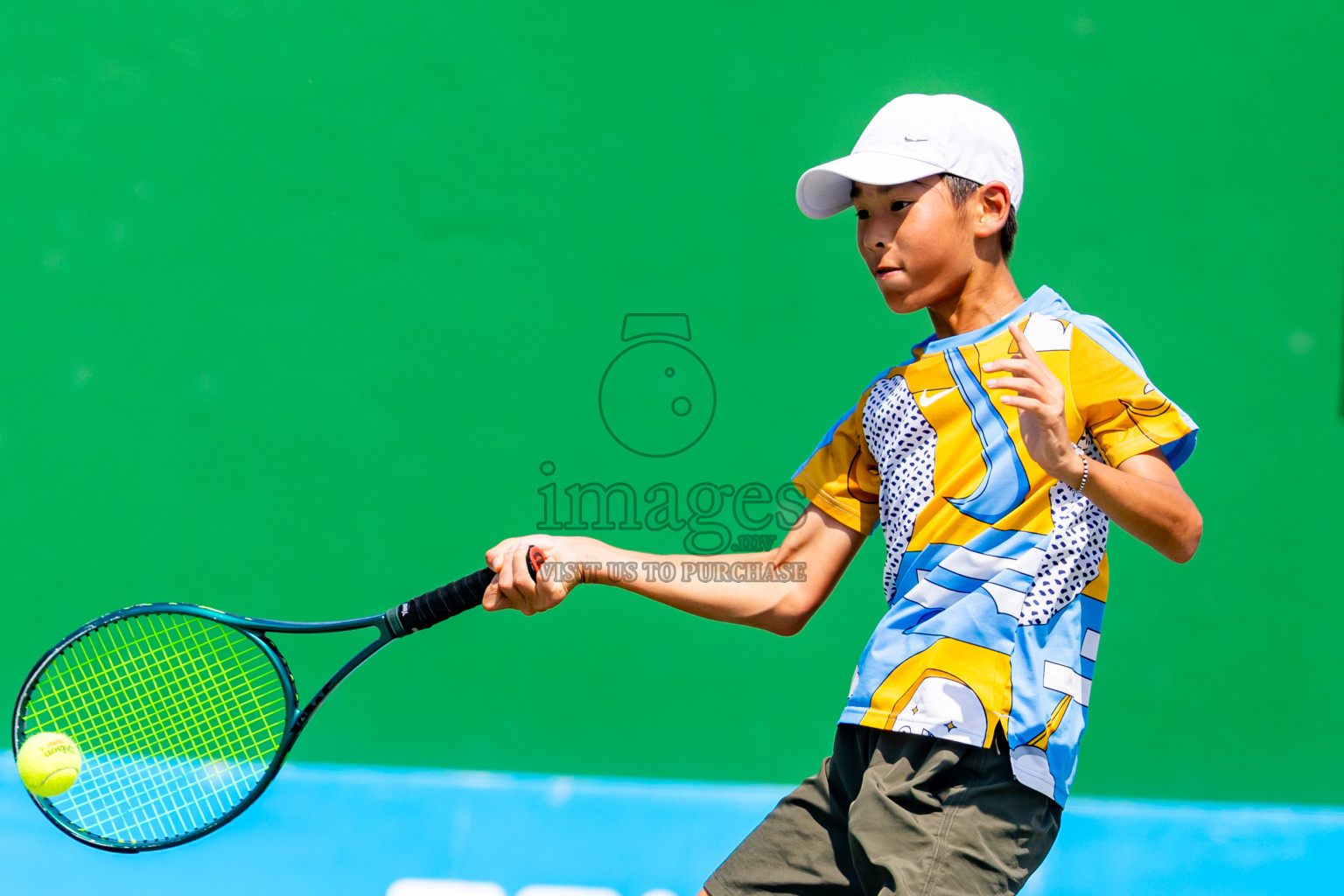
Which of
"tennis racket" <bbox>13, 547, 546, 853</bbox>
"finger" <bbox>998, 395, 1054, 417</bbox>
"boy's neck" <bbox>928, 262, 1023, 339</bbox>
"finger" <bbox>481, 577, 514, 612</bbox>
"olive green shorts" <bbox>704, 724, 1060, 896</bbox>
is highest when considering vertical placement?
"boy's neck" <bbox>928, 262, 1023, 339</bbox>

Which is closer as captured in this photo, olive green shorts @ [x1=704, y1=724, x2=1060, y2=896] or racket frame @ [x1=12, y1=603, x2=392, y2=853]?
olive green shorts @ [x1=704, y1=724, x2=1060, y2=896]

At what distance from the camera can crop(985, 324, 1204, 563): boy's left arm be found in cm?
149

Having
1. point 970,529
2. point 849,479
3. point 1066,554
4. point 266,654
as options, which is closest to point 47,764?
point 266,654

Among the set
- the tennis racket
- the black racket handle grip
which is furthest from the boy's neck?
the tennis racket

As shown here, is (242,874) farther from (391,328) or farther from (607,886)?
(391,328)

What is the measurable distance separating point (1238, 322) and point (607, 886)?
→ 2.27 meters

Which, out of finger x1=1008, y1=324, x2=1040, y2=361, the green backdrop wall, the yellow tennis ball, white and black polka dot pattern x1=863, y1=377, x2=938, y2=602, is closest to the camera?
finger x1=1008, y1=324, x2=1040, y2=361

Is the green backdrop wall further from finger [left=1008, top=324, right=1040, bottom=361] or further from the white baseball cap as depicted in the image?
finger [left=1008, top=324, right=1040, bottom=361]

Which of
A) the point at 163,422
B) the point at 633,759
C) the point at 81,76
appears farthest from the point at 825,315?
the point at 81,76

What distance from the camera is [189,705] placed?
3000 mm

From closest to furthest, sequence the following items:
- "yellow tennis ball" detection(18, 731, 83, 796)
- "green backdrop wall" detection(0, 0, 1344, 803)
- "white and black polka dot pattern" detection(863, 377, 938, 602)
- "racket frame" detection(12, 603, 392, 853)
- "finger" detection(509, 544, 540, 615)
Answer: "white and black polka dot pattern" detection(863, 377, 938, 602), "finger" detection(509, 544, 540, 615), "racket frame" detection(12, 603, 392, 853), "yellow tennis ball" detection(18, 731, 83, 796), "green backdrop wall" detection(0, 0, 1344, 803)

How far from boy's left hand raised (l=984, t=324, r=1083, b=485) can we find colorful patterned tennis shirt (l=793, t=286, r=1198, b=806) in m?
0.16

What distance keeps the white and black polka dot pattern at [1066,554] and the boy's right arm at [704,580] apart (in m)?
0.40

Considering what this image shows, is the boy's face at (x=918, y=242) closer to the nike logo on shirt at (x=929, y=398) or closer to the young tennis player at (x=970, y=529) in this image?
the young tennis player at (x=970, y=529)
